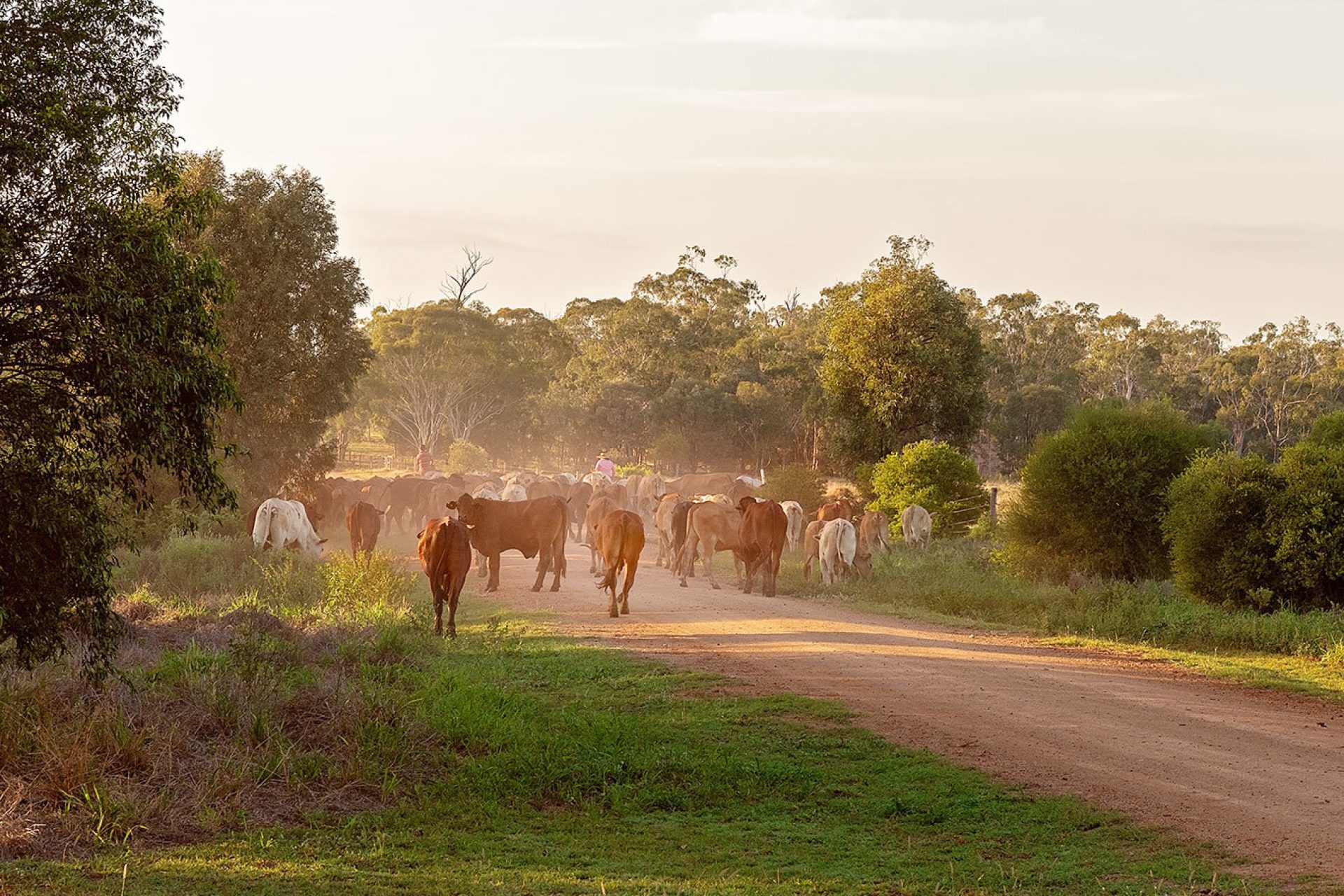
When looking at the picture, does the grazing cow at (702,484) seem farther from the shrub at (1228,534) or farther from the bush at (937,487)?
the shrub at (1228,534)

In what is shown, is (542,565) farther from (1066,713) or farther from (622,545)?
(1066,713)

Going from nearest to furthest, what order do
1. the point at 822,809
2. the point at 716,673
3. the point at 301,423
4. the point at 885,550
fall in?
the point at 822,809
the point at 716,673
the point at 885,550
the point at 301,423

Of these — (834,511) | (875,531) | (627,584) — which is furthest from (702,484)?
(627,584)

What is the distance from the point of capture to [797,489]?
1542 inches

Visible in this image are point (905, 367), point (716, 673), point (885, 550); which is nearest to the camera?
point (716, 673)

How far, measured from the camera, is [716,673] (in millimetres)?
13727

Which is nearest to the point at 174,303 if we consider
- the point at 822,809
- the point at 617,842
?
the point at 617,842

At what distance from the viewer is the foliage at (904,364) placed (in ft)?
124

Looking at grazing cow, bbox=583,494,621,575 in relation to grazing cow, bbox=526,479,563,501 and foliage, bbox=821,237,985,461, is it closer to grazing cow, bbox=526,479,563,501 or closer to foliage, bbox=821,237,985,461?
grazing cow, bbox=526,479,563,501

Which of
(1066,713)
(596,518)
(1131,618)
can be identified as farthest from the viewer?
(596,518)

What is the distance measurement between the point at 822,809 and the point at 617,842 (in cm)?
155

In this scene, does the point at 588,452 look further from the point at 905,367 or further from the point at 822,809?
the point at 822,809

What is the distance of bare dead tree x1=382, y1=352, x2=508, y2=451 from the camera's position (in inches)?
2926

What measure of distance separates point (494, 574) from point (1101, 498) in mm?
10807
